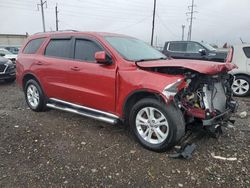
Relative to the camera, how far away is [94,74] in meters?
4.15

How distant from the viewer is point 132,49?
447cm

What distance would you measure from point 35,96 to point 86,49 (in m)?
1.99

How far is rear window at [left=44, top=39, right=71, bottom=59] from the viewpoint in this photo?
480 centimetres

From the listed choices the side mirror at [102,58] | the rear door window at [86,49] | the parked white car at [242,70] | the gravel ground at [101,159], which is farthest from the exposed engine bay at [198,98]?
the parked white car at [242,70]

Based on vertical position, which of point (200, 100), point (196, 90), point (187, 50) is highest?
point (187, 50)

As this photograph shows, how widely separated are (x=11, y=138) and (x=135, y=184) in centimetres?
247

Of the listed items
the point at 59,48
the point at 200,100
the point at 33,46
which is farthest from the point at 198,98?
the point at 33,46

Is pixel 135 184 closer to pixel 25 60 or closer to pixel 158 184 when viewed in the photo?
pixel 158 184

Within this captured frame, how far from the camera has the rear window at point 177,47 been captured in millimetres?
11180

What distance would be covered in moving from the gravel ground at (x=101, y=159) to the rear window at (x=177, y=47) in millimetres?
6838

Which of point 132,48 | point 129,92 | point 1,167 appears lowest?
point 1,167

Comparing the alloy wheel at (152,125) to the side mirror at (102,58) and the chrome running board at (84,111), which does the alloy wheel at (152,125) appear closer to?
the chrome running board at (84,111)

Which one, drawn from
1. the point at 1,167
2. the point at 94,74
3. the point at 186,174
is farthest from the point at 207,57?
the point at 1,167

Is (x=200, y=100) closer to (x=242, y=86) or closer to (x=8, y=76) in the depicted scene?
(x=242, y=86)
